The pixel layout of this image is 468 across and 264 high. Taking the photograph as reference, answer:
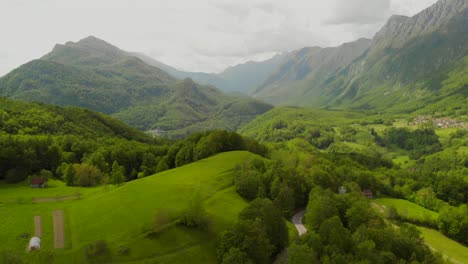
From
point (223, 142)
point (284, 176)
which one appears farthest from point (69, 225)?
point (223, 142)

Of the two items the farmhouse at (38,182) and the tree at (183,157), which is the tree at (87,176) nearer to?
the farmhouse at (38,182)

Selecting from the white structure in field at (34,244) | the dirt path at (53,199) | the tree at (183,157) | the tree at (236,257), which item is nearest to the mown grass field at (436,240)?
the tree at (236,257)

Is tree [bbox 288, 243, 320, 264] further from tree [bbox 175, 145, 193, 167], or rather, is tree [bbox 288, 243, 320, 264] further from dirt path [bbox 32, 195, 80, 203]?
tree [bbox 175, 145, 193, 167]

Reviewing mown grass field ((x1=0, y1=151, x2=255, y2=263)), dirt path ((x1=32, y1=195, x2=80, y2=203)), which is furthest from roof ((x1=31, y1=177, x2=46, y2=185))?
dirt path ((x1=32, y1=195, x2=80, y2=203))

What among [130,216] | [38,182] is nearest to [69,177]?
[38,182]

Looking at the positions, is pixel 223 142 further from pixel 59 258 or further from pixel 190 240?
pixel 59 258

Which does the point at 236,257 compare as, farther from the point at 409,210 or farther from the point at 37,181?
the point at 409,210
